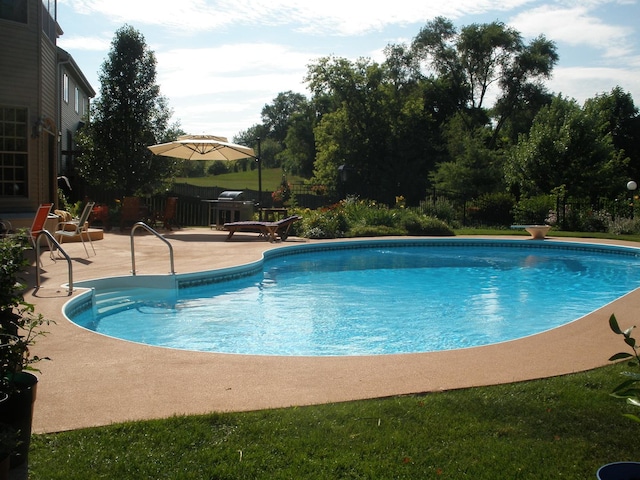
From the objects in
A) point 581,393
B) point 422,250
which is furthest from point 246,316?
point 422,250

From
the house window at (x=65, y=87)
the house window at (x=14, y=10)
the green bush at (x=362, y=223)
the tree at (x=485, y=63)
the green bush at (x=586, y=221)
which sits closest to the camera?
the house window at (x=14, y=10)

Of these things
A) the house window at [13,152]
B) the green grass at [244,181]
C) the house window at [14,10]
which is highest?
the house window at [14,10]

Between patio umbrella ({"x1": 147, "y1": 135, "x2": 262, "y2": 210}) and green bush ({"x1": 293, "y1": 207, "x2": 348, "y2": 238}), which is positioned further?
green bush ({"x1": 293, "y1": 207, "x2": 348, "y2": 238})

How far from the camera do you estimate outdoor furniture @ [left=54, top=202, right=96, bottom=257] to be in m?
11.0

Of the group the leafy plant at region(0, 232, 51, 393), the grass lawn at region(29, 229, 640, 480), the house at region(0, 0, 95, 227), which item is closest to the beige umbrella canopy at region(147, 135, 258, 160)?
the house at region(0, 0, 95, 227)

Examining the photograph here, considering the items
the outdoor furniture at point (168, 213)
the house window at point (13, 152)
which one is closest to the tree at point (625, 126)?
the outdoor furniture at point (168, 213)

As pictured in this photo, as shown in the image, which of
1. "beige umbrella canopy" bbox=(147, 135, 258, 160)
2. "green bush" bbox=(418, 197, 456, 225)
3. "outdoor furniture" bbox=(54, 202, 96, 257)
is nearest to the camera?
"outdoor furniture" bbox=(54, 202, 96, 257)

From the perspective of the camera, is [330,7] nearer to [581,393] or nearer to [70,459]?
[581,393]

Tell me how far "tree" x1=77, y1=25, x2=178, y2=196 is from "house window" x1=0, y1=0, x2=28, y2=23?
19.6 ft

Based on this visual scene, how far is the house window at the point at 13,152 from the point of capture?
38.7ft

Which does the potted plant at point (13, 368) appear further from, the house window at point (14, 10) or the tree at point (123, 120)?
the tree at point (123, 120)

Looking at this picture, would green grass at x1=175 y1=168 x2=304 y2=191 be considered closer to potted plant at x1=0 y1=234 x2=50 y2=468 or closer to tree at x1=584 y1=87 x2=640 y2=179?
tree at x1=584 y1=87 x2=640 y2=179

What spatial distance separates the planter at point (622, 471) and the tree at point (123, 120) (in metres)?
17.1

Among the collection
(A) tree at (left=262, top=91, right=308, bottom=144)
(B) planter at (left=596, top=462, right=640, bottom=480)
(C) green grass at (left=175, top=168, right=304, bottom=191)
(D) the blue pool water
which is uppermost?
(A) tree at (left=262, top=91, right=308, bottom=144)
